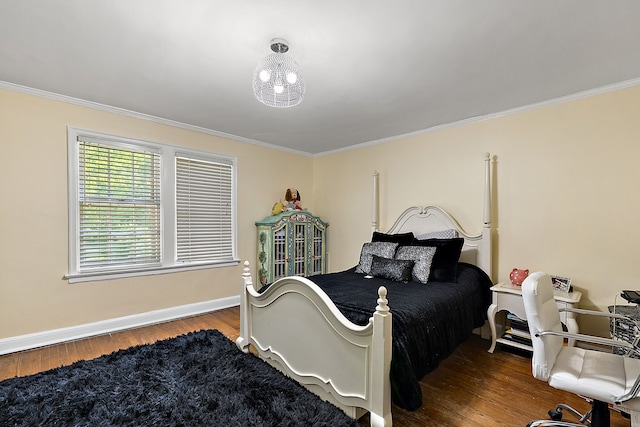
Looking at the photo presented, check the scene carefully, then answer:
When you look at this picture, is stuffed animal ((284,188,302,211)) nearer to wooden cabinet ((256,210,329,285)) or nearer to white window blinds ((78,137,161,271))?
wooden cabinet ((256,210,329,285))

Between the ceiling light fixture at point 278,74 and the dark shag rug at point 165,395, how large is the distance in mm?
2055

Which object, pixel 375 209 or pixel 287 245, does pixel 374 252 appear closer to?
pixel 375 209

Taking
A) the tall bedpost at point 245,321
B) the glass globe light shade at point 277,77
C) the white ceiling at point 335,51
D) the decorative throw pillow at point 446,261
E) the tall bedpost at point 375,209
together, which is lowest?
the tall bedpost at point 245,321

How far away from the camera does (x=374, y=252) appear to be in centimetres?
327

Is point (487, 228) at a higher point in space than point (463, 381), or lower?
higher

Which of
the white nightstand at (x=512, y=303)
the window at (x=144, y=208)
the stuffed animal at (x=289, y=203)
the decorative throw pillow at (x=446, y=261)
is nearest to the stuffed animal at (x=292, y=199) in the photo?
the stuffed animal at (x=289, y=203)

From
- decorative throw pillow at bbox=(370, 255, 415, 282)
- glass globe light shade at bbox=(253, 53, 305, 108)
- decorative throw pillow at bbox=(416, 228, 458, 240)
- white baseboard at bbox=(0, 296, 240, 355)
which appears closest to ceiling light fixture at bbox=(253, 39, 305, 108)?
glass globe light shade at bbox=(253, 53, 305, 108)

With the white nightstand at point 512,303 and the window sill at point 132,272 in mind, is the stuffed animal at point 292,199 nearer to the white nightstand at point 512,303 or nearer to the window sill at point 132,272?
the window sill at point 132,272

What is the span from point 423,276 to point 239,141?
301 cm

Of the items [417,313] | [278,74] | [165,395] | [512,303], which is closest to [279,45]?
[278,74]

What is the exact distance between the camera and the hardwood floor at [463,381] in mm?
1854

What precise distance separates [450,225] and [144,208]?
139 inches

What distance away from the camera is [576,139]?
2719 mm

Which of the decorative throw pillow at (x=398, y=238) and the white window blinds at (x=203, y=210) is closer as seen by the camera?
the decorative throw pillow at (x=398, y=238)
